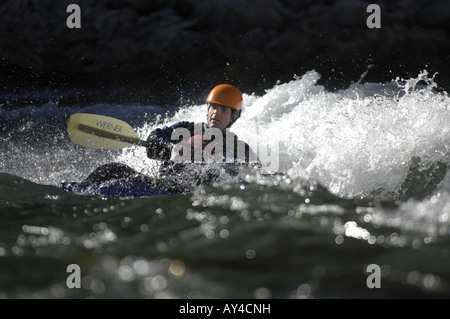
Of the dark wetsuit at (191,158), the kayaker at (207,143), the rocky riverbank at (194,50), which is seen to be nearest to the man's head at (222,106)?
the kayaker at (207,143)

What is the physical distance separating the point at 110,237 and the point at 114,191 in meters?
1.53

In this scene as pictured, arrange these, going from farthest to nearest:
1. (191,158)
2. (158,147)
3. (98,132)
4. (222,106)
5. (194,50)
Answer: (194,50) < (222,106) < (98,132) < (158,147) < (191,158)

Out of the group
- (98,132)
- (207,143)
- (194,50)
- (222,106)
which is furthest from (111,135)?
(194,50)

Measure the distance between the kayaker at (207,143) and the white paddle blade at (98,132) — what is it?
14.3 inches

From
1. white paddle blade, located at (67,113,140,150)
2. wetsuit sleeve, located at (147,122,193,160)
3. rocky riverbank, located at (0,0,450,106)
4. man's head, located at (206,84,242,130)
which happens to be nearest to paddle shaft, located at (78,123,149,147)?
white paddle blade, located at (67,113,140,150)

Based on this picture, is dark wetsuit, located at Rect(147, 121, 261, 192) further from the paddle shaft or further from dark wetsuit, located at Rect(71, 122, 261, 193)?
the paddle shaft

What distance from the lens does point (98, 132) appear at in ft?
16.6

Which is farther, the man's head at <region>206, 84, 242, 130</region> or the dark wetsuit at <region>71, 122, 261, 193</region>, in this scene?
the man's head at <region>206, 84, 242, 130</region>

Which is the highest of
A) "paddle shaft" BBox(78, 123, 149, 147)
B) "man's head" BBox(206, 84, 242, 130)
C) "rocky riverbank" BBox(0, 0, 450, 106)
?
"rocky riverbank" BBox(0, 0, 450, 106)

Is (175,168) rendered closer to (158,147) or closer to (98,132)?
(158,147)

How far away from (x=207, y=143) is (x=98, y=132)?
1.38 m

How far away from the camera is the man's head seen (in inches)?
205

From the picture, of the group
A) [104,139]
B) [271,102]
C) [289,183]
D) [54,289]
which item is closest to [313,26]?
[271,102]

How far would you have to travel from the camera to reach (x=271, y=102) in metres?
8.55
